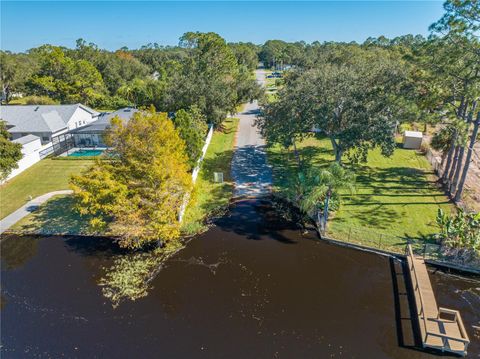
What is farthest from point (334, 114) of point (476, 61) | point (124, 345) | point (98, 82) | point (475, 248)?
point (98, 82)

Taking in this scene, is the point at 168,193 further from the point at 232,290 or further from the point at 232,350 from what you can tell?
the point at 232,350

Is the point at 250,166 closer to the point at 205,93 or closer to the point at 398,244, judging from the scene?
the point at 205,93

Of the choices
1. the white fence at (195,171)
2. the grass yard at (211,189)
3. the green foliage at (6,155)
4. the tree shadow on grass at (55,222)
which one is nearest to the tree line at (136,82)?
the white fence at (195,171)

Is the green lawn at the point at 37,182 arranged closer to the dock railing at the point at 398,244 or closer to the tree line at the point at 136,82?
the tree line at the point at 136,82

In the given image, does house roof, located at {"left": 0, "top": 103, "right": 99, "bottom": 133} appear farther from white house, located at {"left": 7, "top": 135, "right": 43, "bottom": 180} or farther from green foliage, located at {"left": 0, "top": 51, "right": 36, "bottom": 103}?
green foliage, located at {"left": 0, "top": 51, "right": 36, "bottom": 103}

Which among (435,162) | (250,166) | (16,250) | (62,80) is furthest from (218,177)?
(62,80)
